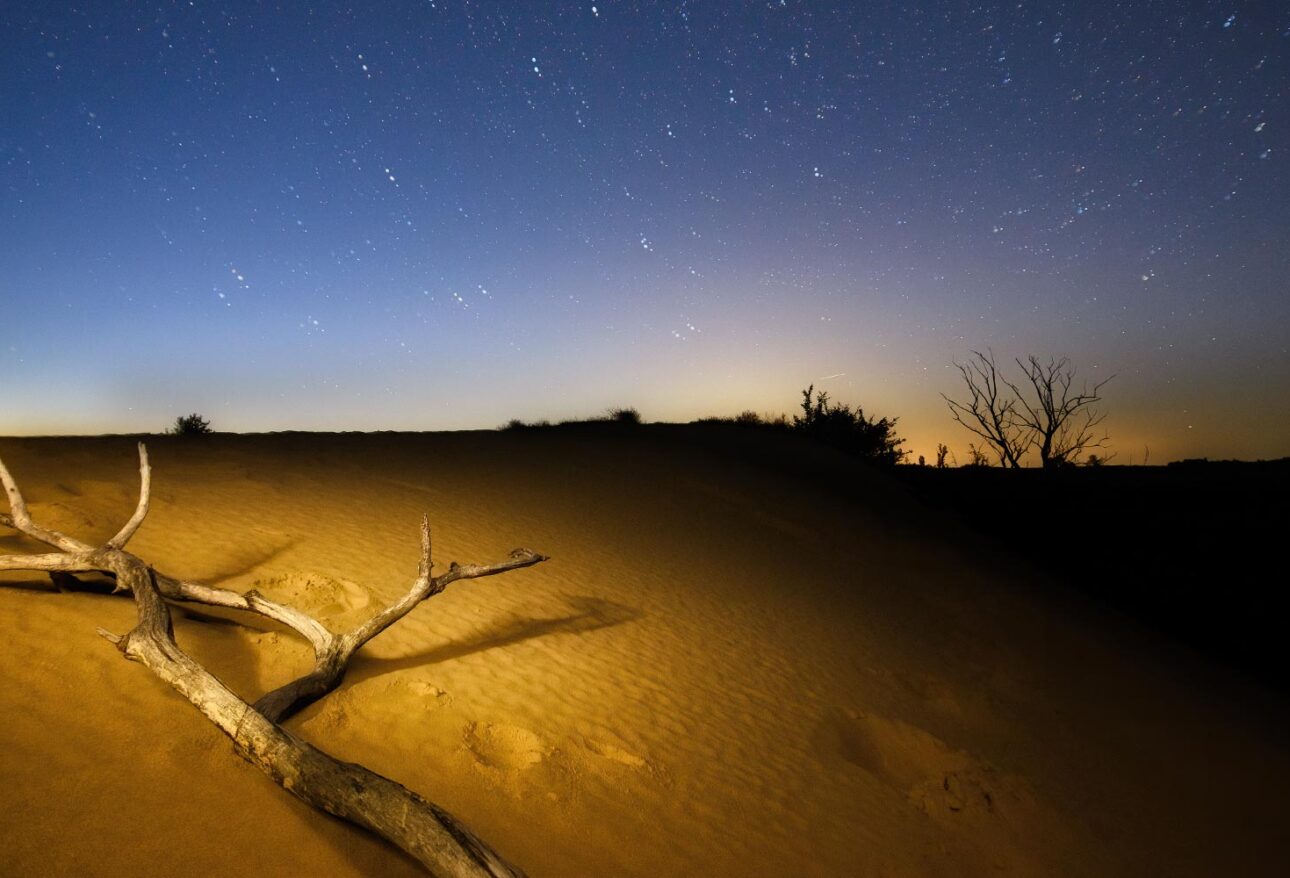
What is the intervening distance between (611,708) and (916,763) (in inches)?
121

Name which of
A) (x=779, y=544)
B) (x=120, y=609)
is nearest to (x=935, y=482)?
(x=779, y=544)

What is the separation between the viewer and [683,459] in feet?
58.4

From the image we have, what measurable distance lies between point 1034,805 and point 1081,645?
6.07m

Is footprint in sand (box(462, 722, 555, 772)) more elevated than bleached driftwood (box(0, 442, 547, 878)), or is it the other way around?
bleached driftwood (box(0, 442, 547, 878))

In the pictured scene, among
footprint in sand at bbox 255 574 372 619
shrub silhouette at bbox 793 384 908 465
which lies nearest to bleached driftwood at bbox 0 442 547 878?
footprint in sand at bbox 255 574 372 619

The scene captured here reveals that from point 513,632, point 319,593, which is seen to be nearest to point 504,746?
point 513,632

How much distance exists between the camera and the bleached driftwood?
2.63 m

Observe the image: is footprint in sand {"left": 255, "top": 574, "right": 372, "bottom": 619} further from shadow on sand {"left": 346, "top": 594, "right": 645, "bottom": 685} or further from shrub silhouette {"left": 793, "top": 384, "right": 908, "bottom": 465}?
shrub silhouette {"left": 793, "top": 384, "right": 908, "bottom": 465}

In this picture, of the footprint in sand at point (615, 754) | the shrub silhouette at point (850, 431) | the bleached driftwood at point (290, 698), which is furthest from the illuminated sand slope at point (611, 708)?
the shrub silhouette at point (850, 431)

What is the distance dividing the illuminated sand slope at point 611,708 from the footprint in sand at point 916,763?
0.03 metres

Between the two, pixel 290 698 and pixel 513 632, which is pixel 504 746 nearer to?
pixel 290 698

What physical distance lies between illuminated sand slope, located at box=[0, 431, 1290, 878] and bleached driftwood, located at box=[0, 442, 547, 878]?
28 cm

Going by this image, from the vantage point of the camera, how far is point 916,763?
581 cm

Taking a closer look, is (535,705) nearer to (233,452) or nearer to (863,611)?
(863,611)
